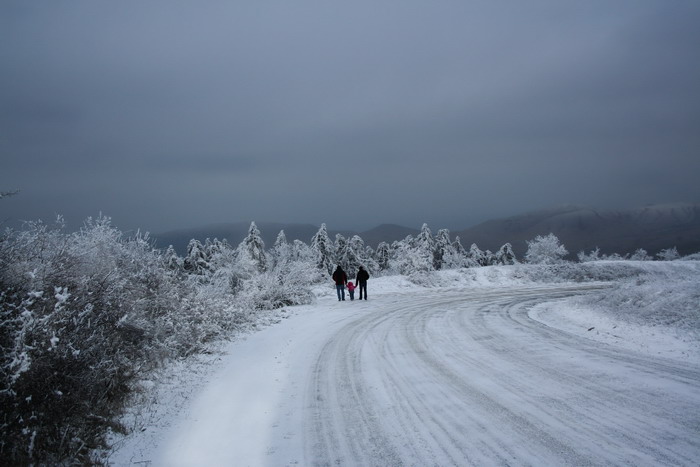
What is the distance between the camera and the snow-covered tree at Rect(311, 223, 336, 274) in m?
49.6

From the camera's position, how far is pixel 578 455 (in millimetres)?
4180

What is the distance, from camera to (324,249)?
5103cm

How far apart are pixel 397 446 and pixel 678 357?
653 cm

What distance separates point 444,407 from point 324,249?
45.6 meters

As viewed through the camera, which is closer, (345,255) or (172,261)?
(172,261)

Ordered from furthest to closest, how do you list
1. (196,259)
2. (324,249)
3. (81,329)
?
(324,249), (196,259), (81,329)

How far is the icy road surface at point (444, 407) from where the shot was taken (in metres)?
4.40

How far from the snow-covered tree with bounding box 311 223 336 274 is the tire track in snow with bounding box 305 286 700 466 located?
3952 centimetres

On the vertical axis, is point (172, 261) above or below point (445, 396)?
above

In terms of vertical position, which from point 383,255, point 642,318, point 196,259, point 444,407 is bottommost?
point 642,318

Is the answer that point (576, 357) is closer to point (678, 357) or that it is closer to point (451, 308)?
point (678, 357)

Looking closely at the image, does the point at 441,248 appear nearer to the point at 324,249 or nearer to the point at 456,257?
the point at 456,257

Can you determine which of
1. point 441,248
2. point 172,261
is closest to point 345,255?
point 441,248

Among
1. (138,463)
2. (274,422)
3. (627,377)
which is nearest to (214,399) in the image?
(274,422)
